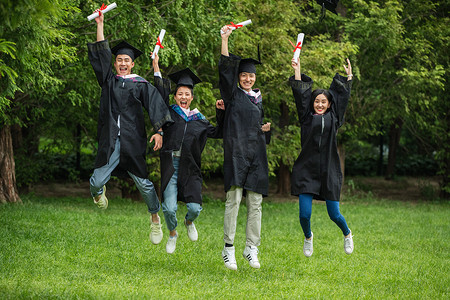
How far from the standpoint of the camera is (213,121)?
14836mm

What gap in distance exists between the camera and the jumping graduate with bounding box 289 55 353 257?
283 inches

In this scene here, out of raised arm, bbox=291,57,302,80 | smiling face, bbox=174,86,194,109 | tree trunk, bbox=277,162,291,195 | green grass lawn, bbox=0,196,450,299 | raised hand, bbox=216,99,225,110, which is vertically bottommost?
tree trunk, bbox=277,162,291,195

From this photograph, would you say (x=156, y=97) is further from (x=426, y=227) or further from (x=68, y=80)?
(x=426, y=227)

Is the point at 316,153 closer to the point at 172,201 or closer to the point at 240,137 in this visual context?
the point at 240,137

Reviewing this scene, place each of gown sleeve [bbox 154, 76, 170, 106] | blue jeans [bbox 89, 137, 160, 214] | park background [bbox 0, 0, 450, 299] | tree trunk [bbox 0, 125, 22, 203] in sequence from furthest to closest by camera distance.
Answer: tree trunk [bbox 0, 125, 22, 203]
park background [bbox 0, 0, 450, 299]
gown sleeve [bbox 154, 76, 170, 106]
blue jeans [bbox 89, 137, 160, 214]

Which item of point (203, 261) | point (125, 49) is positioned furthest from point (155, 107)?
point (203, 261)

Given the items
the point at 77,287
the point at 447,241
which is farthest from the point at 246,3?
the point at 77,287

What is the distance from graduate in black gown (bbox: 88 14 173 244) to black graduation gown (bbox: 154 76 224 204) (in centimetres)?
26

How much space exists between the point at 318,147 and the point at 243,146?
931 mm

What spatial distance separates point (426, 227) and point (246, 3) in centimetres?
694

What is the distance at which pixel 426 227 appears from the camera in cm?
1448

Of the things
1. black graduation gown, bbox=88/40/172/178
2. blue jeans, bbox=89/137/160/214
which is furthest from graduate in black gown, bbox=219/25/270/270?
blue jeans, bbox=89/137/160/214

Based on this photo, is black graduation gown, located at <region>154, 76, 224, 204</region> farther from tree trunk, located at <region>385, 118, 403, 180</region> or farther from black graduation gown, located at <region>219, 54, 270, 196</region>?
tree trunk, located at <region>385, 118, 403, 180</region>

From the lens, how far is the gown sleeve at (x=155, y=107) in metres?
6.87
